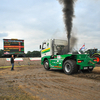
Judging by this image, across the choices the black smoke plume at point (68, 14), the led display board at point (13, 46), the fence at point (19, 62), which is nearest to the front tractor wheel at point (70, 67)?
the black smoke plume at point (68, 14)

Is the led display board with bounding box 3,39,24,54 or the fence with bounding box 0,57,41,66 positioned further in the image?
the led display board with bounding box 3,39,24,54

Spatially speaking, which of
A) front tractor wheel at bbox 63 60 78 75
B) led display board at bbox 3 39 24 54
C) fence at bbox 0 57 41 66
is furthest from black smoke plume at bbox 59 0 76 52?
led display board at bbox 3 39 24 54

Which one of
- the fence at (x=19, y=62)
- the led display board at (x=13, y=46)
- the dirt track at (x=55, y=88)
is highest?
the led display board at (x=13, y=46)

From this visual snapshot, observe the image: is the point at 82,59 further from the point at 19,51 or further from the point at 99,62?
the point at 19,51

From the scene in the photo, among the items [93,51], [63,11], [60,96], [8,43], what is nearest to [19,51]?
[8,43]

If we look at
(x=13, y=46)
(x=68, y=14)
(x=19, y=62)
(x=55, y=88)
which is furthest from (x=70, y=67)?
(x=13, y=46)

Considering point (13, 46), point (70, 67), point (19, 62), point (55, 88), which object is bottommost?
point (55, 88)

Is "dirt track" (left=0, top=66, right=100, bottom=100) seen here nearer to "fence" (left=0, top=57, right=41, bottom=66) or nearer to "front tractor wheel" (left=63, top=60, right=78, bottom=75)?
"front tractor wheel" (left=63, top=60, right=78, bottom=75)

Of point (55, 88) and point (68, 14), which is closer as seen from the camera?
point (55, 88)

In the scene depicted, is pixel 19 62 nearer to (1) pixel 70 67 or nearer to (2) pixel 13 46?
(2) pixel 13 46

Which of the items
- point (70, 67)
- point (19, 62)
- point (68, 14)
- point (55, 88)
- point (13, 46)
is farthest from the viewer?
point (13, 46)

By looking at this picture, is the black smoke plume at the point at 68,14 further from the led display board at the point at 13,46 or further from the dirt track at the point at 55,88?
the led display board at the point at 13,46

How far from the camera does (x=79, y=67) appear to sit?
8.16 metres

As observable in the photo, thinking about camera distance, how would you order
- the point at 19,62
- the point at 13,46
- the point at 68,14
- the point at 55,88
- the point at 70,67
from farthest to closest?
the point at 13,46
the point at 19,62
the point at 68,14
the point at 70,67
the point at 55,88
